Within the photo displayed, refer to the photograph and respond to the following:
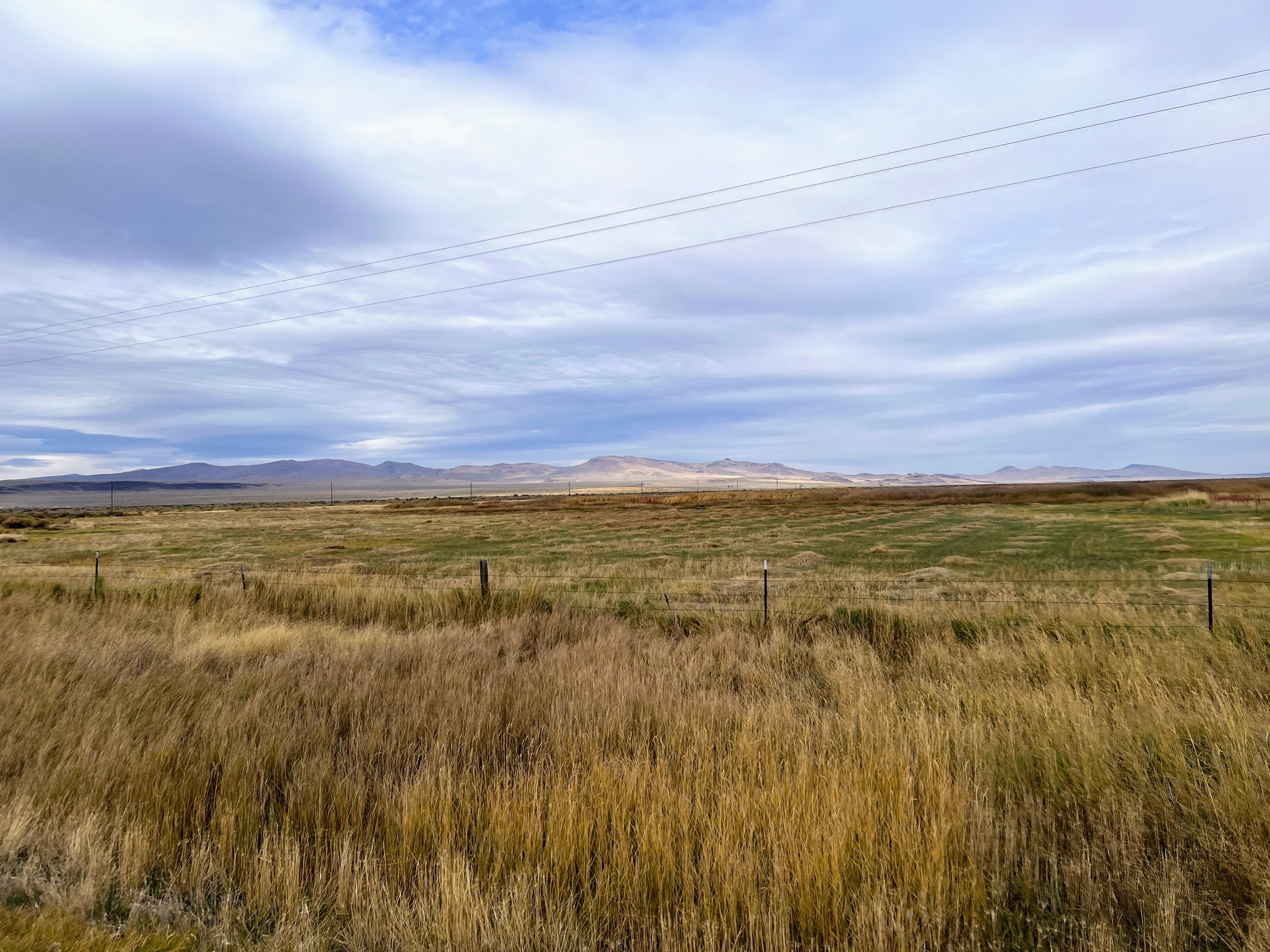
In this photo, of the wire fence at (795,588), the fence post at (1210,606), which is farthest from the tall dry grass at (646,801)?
the wire fence at (795,588)

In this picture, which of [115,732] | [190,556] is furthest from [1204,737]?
[190,556]

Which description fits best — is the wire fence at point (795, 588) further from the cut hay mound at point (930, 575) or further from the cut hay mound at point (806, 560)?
the cut hay mound at point (806, 560)

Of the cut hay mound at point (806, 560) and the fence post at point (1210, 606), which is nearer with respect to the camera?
the fence post at point (1210, 606)

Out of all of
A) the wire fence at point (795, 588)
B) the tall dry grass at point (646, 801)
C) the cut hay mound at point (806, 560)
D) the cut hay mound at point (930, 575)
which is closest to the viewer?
the tall dry grass at point (646, 801)

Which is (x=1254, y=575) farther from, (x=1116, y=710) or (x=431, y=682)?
(x=431, y=682)

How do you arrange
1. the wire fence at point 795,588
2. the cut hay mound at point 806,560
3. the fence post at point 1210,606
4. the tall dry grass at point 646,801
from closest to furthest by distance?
the tall dry grass at point 646,801 → the fence post at point 1210,606 → the wire fence at point 795,588 → the cut hay mound at point 806,560

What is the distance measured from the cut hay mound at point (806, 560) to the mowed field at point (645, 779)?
483 inches

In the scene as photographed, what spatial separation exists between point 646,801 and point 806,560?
22.1 metres

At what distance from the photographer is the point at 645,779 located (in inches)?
179

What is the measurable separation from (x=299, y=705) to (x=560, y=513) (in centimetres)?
6929

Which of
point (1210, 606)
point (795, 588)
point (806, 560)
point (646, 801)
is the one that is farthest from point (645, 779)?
point (806, 560)

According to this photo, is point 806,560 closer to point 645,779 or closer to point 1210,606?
point 1210,606

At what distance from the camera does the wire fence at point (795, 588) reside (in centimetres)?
1185

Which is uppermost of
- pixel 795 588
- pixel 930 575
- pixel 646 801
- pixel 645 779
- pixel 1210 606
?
pixel 1210 606
